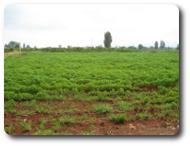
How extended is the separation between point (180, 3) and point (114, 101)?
66 centimetres

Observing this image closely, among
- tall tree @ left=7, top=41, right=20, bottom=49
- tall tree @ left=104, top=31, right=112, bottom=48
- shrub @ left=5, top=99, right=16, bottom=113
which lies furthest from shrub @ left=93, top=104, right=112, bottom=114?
tall tree @ left=7, top=41, right=20, bottom=49

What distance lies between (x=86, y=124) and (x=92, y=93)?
0.18m

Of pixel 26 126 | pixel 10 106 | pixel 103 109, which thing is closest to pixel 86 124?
pixel 103 109

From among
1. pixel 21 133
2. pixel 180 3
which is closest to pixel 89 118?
pixel 21 133

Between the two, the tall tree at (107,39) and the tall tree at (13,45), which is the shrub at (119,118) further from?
the tall tree at (13,45)

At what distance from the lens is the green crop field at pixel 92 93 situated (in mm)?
2834

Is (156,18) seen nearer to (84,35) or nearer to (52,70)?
(84,35)

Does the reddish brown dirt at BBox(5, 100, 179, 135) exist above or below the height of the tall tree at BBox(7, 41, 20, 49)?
below

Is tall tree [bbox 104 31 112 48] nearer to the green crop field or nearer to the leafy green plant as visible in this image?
the green crop field

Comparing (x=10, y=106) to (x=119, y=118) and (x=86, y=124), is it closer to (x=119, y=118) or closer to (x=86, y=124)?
(x=86, y=124)

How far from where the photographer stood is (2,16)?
113 inches

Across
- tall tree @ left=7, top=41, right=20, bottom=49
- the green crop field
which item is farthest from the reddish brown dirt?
tall tree @ left=7, top=41, right=20, bottom=49

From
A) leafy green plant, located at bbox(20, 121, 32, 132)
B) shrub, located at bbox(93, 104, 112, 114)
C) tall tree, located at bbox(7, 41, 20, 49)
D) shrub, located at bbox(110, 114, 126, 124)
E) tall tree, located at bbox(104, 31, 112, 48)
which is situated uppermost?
tall tree, located at bbox(104, 31, 112, 48)

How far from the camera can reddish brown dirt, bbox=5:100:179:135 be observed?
2.82m
